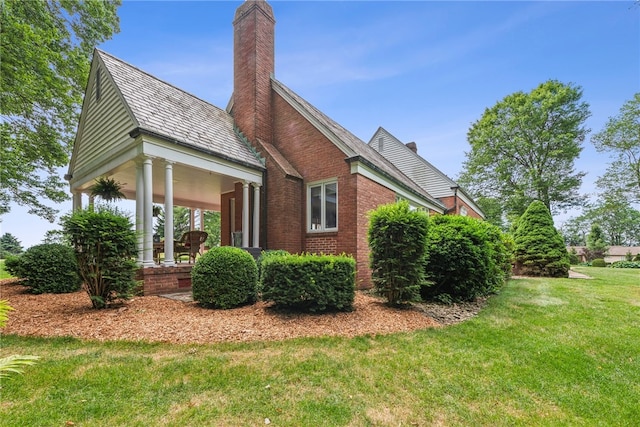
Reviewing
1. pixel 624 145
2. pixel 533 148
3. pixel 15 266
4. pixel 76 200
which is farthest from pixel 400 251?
pixel 624 145

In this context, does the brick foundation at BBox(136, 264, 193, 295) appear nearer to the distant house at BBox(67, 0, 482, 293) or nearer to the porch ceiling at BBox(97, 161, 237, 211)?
the distant house at BBox(67, 0, 482, 293)

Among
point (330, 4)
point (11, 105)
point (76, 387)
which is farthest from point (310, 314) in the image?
point (11, 105)

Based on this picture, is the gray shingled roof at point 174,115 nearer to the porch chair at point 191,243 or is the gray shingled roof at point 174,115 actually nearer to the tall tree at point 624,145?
the porch chair at point 191,243

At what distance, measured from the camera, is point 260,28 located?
10906 mm

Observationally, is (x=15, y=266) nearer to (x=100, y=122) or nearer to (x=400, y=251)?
(x=100, y=122)

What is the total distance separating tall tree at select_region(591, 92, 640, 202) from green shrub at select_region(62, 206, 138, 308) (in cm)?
3338

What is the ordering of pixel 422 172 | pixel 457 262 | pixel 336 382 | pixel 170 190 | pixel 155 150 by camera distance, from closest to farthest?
1. pixel 336 382
2. pixel 457 262
3. pixel 155 150
4. pixel 170 190
5. pixel 422 172

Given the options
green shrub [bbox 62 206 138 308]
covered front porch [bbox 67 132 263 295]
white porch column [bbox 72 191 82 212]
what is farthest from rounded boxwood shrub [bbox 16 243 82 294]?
white porch column [bbox 72 191 82 212]

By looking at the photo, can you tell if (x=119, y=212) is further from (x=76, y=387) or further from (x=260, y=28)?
(x=260, y=28)

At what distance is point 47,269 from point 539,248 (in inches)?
697

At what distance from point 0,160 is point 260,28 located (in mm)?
12020

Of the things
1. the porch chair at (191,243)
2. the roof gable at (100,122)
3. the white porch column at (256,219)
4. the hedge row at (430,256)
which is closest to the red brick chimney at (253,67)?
the white porch column at (256,219)

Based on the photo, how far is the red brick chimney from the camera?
35.2ft

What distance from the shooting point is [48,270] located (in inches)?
283
